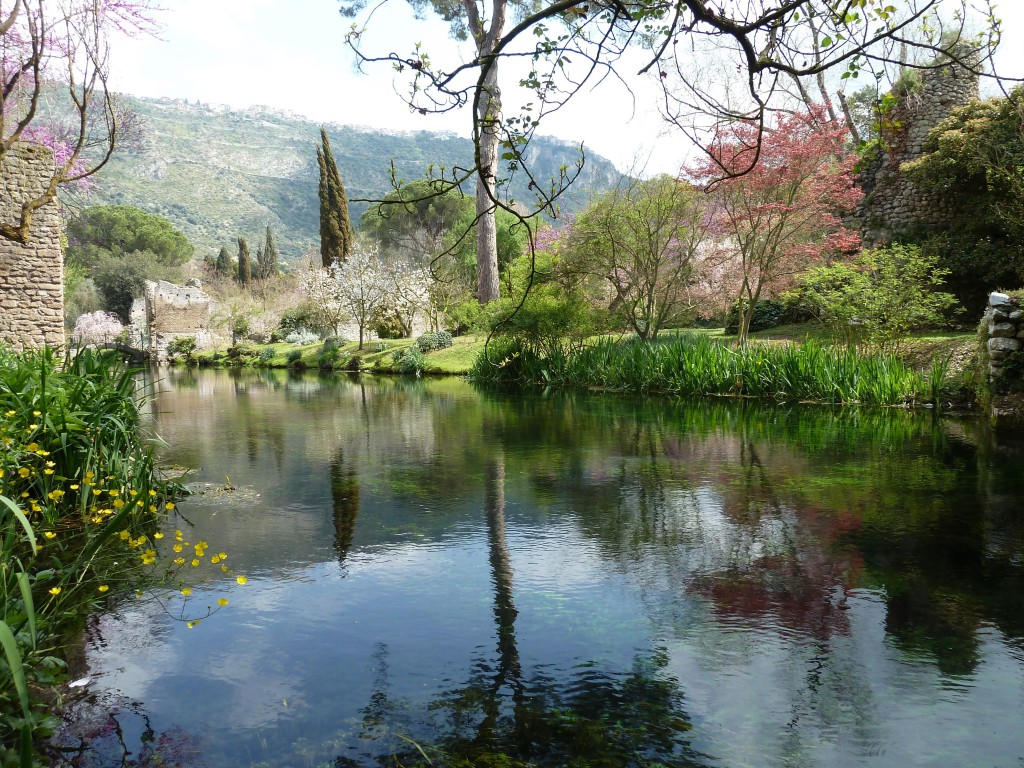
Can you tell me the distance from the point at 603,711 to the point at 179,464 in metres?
6.20

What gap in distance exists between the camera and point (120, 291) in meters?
47.8

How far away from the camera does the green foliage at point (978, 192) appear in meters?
15.9

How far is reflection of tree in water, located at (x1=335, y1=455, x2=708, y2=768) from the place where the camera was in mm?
2602

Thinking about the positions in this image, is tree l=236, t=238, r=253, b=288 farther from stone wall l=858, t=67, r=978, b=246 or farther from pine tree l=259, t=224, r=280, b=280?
stone wall l=858, t=67, r=978, b=246

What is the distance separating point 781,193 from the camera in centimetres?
1436

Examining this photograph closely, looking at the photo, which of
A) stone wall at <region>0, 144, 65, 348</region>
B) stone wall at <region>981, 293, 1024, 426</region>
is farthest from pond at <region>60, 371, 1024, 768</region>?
stone wall at <region>0, 144, 65, 348</region>

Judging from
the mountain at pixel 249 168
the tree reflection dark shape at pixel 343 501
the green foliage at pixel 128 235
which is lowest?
the tree reflection dark shape at pixel 343 501

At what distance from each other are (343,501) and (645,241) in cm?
1070

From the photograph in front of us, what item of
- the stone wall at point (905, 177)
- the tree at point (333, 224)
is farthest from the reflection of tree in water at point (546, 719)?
the tree at point (333, 224)

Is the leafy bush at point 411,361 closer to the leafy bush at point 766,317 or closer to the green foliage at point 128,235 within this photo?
the leafy bush at point 766,317

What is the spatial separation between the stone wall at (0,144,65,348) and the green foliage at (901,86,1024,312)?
60.1 ft

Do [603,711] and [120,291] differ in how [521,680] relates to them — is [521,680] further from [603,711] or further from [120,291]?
[120,291]

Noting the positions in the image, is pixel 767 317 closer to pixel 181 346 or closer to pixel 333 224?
pixel 333 224

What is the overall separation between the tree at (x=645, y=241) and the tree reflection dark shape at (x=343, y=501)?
8.67 metres
